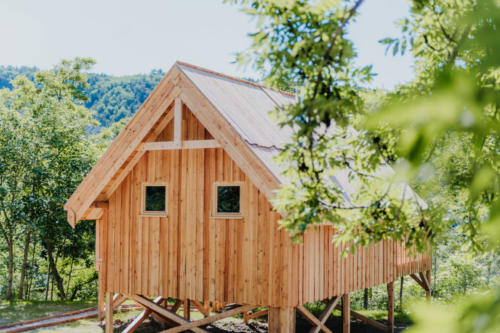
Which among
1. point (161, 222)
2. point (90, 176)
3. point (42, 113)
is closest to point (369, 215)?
point (161, 222)

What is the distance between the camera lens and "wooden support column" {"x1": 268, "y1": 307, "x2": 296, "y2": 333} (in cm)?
903

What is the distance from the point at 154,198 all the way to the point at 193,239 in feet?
6.18

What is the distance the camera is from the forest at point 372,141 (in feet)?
1.92

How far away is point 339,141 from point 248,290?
172 inches

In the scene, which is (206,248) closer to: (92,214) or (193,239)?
(193,239)

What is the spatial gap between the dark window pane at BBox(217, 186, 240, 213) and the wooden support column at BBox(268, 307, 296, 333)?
6.83 feet

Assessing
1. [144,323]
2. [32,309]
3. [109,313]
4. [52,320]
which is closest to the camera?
[109,313]

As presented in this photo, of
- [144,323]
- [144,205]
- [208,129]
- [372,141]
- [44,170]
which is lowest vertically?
[144,323]

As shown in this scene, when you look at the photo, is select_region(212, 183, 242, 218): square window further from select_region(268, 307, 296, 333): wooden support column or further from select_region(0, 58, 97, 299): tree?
select_region(0, 58, 97, 299): tree

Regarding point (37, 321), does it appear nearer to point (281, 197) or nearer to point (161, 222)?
point (161, 222)

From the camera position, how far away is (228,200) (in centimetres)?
1045

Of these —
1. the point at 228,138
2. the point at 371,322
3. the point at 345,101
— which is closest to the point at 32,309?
the point at 371,322

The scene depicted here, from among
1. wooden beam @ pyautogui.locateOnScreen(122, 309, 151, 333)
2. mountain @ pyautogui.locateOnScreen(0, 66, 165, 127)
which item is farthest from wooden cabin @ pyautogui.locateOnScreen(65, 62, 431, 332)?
mountain @ pyautogui.locateOnScreen(0, 66, 165, 127)

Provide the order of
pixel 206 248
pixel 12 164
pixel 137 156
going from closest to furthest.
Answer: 1. pixel 206 248
2. pixel 137 156
3. pixel 12 164
